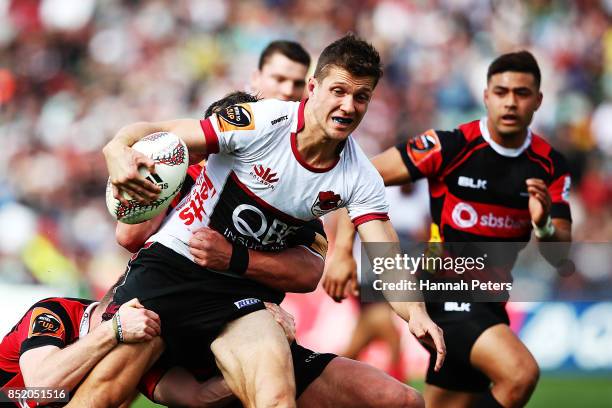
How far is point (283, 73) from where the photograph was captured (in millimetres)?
8266

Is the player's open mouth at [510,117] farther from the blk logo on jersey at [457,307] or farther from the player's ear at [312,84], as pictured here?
the player's ear at [312,84]

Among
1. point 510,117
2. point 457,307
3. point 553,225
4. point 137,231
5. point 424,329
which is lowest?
point 424,329

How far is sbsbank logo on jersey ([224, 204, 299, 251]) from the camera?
5804 mm

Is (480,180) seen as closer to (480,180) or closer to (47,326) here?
(480,180)

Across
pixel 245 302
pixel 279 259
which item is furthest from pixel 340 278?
pixel 245 302

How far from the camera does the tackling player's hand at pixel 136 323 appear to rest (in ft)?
18.1

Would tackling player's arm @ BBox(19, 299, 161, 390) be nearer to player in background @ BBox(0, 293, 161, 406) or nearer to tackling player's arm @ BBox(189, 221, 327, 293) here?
player in background @ BBox(0, 293, 161, 406)

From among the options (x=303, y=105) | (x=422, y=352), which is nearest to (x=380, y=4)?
(x=422, y=352)

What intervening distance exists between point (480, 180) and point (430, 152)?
0.43 m

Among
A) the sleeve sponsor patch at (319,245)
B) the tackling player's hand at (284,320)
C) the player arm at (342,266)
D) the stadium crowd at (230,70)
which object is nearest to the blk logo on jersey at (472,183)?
the player arm at (342,266)

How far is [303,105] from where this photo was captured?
19.2 feet

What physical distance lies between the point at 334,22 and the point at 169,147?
11.4m

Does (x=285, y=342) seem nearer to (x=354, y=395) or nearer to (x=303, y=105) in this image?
(x=354, y=395)

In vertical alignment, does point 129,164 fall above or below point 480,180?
below
